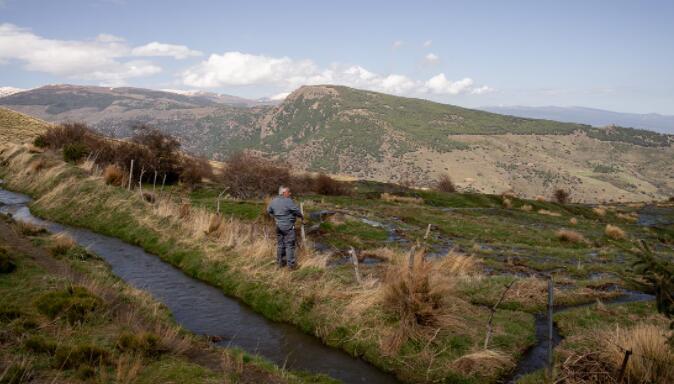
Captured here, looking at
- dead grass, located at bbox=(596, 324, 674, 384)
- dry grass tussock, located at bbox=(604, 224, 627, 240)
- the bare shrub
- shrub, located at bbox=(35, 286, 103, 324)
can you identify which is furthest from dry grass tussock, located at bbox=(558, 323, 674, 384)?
the bare shrub

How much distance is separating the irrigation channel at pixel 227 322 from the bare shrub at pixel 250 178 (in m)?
19.5

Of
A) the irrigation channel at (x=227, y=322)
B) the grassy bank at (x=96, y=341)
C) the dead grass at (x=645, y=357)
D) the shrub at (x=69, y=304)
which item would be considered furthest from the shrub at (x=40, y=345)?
the dead grass at (x=645, y=357)

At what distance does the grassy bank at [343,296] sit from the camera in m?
9.92

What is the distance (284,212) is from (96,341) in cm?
698

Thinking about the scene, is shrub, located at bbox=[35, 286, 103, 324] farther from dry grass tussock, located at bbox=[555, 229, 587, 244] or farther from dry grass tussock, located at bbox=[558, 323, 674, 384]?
dry grass tussock, located at bbox=[555, 229, 587, 244]

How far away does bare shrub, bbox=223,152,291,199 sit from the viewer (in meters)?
38.2

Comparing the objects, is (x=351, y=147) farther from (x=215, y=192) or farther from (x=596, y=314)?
(x=596, y=314)

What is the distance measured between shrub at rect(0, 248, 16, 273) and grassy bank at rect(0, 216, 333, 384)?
2 cm

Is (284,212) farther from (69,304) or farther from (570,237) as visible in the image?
(570,237)

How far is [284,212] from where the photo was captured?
14.5 metres

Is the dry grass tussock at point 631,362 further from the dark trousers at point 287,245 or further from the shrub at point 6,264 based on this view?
the shrub at point 6,264

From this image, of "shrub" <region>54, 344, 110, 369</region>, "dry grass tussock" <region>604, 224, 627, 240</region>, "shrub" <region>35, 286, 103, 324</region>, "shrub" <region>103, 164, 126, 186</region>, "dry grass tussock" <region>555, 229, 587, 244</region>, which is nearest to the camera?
"shrub" <region>54, 344, 110, 369</region>

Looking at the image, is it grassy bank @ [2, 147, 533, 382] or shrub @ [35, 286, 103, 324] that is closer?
shrub @ [35, 286, 103, 324]

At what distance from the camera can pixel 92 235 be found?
20.8 m
